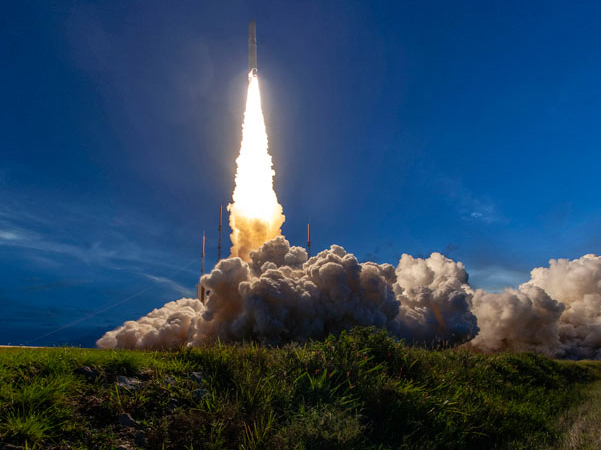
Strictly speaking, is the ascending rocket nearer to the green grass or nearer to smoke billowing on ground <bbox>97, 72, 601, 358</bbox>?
smoke billowing on ground <bbox>97, 72, 601, 358</bbox>

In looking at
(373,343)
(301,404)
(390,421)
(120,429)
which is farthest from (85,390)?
(373,343)

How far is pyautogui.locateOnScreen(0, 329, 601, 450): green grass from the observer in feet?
25.4

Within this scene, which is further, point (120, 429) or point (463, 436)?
point (463, 436)

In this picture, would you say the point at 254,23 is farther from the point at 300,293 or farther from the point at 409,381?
the point at 409,381

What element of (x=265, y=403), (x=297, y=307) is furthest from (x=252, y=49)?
(x=265, y=403)

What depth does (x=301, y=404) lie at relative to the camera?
9445 millimetres

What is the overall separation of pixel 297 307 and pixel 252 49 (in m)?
29.4

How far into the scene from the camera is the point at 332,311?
4056 cm

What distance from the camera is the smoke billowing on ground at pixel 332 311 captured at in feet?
128

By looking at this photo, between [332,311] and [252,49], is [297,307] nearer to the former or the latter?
[332,311]

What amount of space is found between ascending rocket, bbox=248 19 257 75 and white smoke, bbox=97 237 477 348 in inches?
775

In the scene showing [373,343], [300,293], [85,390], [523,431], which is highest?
[300,293]

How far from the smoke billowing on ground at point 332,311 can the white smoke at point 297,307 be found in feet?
0.34

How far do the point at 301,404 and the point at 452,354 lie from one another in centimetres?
1222
